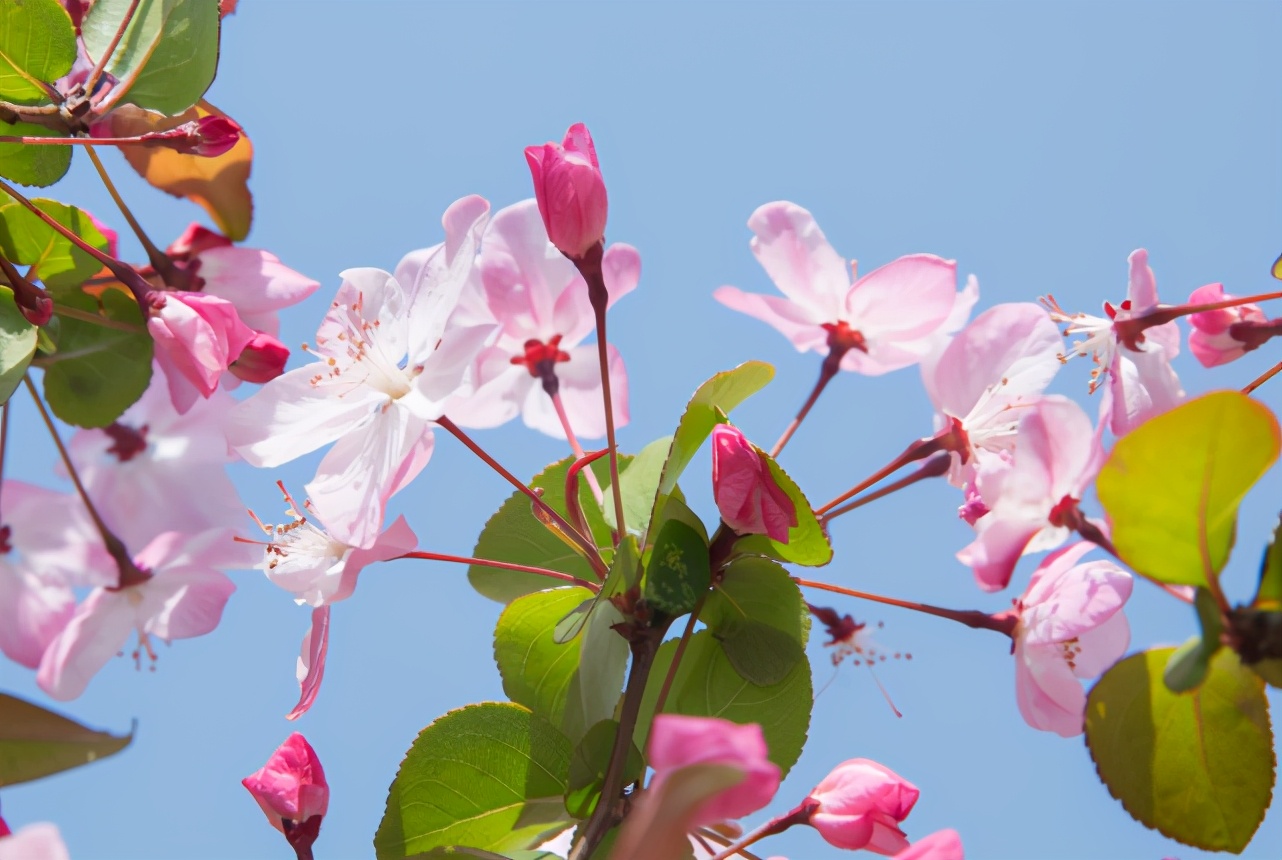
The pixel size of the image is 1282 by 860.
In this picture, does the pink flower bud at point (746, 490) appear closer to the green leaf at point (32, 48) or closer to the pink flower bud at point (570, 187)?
the pink flower bud at point (570, 187)

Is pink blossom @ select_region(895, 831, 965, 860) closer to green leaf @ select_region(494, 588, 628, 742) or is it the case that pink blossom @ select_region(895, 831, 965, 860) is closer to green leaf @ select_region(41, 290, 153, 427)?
green leaf @ select_region(494, 588, 628, 742)

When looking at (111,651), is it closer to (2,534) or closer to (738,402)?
(2,534)

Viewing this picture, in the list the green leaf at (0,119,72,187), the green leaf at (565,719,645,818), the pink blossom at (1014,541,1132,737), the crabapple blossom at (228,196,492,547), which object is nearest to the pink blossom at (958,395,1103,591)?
the pink blossom at (1014,541,1132,737)

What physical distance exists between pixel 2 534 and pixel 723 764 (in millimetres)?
1002

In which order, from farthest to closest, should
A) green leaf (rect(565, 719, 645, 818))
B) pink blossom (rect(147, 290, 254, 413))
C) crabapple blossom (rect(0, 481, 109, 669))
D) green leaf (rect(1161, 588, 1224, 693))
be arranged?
crabapple blossom (rect(0, 481, 109, 669)) → pink blossom (rect(147, 290, 254, 413)) → green leaf (rect(565, 719, 645, 818)) → green leaf (rect(1161, 588, 1224, 693))

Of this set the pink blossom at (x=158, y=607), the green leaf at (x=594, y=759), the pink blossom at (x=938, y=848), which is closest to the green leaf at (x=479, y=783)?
the green leaf at (x=594, y=759)

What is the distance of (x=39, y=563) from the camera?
1.12 metres

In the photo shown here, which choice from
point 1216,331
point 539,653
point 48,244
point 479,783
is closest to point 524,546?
point 539,653

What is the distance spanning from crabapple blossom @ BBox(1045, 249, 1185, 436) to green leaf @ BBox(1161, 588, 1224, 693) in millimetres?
292

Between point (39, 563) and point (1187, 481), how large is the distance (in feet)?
3.47

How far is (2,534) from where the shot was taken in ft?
3.70

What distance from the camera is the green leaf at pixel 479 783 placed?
75 cm

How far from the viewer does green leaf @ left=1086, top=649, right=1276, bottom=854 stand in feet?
2.00

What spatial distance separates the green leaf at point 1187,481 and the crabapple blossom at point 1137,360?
0.29m
